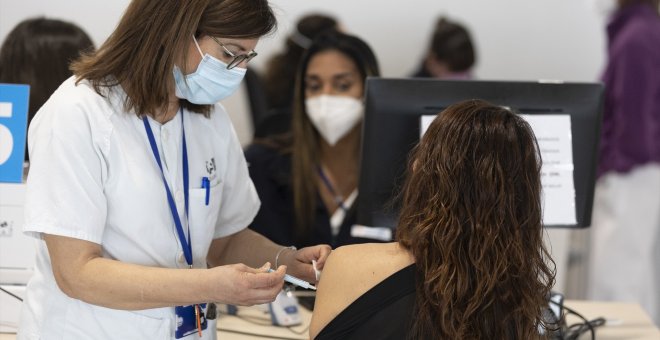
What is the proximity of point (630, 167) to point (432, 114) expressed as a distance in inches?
75.8

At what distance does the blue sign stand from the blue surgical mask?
0.48 m

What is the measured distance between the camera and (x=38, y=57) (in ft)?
7.54

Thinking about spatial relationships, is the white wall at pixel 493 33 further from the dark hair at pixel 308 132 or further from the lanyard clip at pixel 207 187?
the lanyard clip at pixel 207 187

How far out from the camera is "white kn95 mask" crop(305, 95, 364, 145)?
256cm

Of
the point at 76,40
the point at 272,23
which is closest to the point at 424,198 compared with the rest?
the point at 272,23

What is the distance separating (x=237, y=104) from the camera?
456 cm

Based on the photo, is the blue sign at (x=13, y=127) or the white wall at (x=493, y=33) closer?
the blue sign at (x=13, y=127)

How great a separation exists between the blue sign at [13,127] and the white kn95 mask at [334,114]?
888mm

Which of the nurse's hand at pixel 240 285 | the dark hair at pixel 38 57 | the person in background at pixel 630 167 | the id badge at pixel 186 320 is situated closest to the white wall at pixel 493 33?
the person in background at pixel 630 167

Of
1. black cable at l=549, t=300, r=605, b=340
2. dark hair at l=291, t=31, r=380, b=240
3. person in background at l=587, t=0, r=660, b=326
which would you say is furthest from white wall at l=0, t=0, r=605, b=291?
black cable at l=549, t=300, r=605, b=340

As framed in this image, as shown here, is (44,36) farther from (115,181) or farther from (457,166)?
(457,166)

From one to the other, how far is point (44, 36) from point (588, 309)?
167 cm

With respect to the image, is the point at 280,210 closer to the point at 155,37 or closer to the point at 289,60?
the point at 155,37

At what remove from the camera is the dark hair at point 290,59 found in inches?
155
